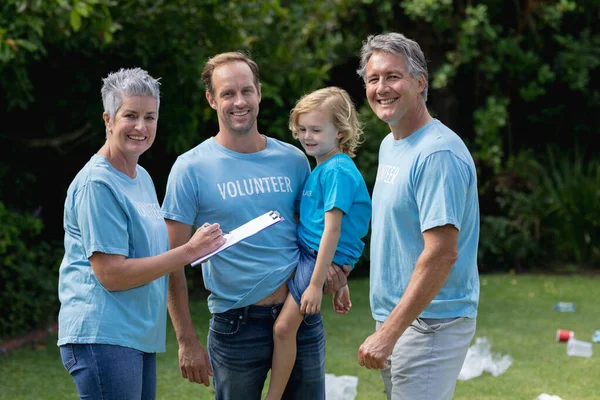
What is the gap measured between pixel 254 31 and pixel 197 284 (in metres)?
2.86

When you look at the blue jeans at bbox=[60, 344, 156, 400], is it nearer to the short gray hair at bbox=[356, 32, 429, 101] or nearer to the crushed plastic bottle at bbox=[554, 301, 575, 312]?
the short gray hair at bbox=[356, 32, 429, 101]

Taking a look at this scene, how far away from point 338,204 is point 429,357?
2.17 ft

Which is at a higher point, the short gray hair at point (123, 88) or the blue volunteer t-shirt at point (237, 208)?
the short gray hair at point (123, 88)

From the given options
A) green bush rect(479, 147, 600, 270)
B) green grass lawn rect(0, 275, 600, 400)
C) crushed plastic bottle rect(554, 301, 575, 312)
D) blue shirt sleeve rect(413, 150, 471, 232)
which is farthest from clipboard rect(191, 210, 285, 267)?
green bush rect(479, 147, 600, 270)

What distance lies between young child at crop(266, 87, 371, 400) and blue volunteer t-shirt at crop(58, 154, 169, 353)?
1.76 feet

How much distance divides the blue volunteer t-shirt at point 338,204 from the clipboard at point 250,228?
24 cm

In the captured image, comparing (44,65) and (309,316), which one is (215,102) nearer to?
(309,316)

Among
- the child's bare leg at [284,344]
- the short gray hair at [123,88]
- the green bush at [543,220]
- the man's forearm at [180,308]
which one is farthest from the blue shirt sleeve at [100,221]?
the green bush at [543,220]

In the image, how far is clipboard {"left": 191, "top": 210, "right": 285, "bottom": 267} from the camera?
10.2 ft

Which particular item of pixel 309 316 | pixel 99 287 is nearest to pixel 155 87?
pixel 99 287

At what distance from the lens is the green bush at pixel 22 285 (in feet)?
23.8

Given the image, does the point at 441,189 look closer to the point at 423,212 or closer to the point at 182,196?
the point at 423,212

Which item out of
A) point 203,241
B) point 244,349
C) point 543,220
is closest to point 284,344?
point 244,349

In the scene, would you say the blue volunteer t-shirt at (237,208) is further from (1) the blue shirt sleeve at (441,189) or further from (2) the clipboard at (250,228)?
(1) the blue shirt sleeve at (441,189)
